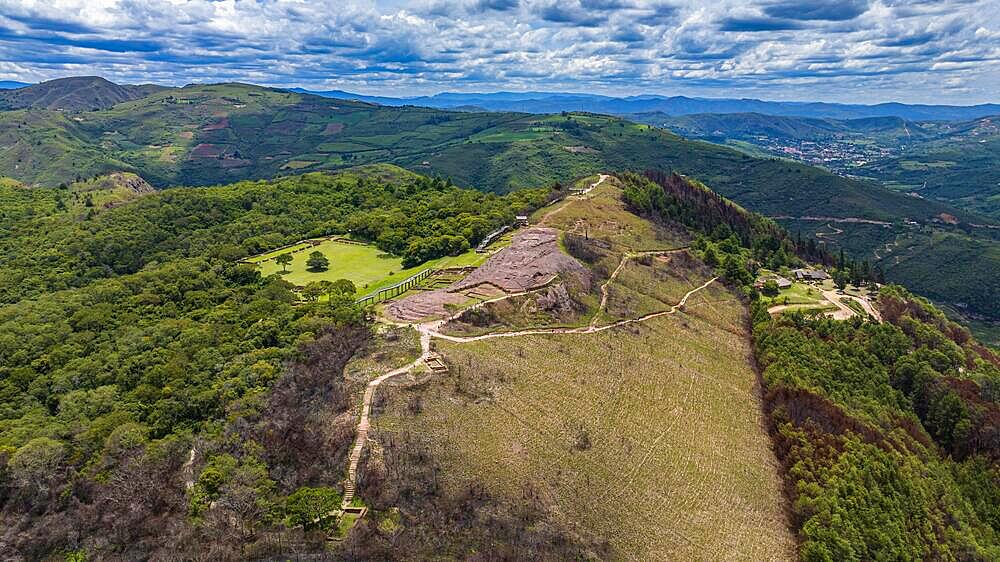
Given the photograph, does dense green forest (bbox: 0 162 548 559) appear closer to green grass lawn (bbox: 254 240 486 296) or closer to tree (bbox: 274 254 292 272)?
green grass lawn (bbox: 254 240 486 296)

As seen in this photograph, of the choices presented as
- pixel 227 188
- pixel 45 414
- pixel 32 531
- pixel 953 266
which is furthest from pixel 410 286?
pixel 953 266

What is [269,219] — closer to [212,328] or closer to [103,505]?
[212,328]

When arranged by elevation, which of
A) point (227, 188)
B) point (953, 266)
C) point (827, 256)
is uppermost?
point (227, 188)

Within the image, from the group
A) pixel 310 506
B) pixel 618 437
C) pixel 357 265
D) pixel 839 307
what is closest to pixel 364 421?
pixel 310 506

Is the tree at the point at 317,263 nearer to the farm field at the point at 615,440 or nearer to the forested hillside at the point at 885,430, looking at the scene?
the farm field at the point at 615,440

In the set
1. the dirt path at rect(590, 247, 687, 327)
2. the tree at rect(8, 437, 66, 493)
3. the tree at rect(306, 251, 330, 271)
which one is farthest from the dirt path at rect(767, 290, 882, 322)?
the tree at rect(8, 437, 66, 493)

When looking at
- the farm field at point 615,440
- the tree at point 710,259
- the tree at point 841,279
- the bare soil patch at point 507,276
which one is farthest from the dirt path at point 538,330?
the tree at point 841,279
